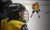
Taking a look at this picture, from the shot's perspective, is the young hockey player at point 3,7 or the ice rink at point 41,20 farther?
the ice rink at point 41,20

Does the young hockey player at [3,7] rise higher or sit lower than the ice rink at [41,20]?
higher

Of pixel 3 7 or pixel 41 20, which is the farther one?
pixel 41 20

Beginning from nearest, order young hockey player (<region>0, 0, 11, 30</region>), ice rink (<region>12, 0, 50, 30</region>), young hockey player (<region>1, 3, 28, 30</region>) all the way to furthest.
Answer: young hockey player (<region>1, 3, 28, 30</region>) → young hockey player (<region>0, 0, 11, 30</region>) → ice rink (<region>12, 0, 50, 30</region>)

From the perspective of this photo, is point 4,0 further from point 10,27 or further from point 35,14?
point 35,14

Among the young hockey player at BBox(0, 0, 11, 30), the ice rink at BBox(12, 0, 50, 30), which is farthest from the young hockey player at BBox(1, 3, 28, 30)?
the ice rink at BBox(12, 0, 50, 30)

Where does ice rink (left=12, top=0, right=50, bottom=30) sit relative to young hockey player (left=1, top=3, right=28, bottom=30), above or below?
below

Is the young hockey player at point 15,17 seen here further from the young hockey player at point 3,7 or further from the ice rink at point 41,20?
the ice rink at point 41,20

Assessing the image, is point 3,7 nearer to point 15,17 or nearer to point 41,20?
point 15,17

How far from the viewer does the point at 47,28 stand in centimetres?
107

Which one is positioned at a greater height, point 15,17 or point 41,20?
point 15,17

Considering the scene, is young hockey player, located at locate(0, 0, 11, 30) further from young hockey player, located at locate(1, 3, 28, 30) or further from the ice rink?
the ice rink

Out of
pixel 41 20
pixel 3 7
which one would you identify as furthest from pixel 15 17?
pixel 41 20

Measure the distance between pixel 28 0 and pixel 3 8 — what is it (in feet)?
1.33

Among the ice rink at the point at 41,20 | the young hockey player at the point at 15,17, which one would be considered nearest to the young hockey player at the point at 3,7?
the young hockey player at the point at 15,17
